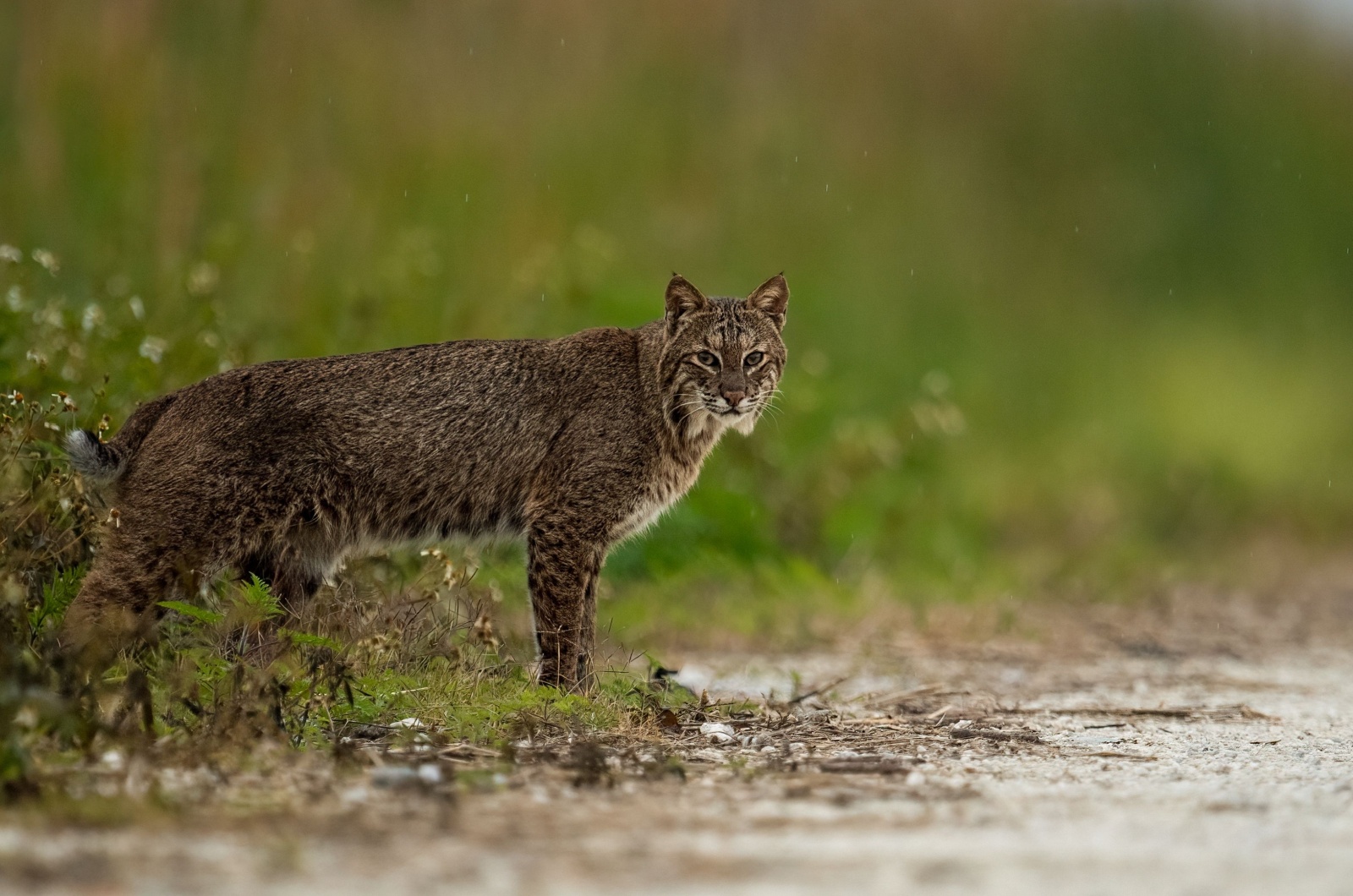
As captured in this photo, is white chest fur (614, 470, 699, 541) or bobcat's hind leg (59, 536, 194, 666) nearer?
bobcat's hind leg (59, 536, 194, 666)

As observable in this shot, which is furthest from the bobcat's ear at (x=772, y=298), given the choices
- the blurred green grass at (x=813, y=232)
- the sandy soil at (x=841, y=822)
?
the blurred green grass at (x=813, y=232)

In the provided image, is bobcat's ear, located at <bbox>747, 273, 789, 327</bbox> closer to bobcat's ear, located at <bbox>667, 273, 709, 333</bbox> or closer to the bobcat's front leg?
bobcat's ear, located at <bbox>667, 273, 709, 333</bbox>

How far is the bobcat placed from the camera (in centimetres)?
612

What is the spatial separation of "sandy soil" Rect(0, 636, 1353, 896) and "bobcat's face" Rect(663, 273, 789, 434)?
4.38 feet

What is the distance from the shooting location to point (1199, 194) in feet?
60.7

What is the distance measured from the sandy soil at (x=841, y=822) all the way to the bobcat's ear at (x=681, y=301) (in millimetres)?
1815

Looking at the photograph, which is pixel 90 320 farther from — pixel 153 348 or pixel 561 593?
pixel 561 593

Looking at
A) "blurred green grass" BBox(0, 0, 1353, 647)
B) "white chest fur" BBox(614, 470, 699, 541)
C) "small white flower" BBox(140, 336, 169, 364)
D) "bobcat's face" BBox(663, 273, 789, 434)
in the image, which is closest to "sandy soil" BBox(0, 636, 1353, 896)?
"white chest fur" BBox(614, 470, 699, 541)

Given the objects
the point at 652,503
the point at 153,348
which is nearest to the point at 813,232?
the point at 652,503

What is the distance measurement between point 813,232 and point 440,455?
9.56 meters

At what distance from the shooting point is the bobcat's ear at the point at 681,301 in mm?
7352

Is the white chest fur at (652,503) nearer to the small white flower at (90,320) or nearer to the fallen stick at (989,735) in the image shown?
the fallen stick at (989,735)

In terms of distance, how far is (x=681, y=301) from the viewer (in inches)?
291

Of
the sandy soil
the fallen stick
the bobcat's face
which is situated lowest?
the sandy soil
